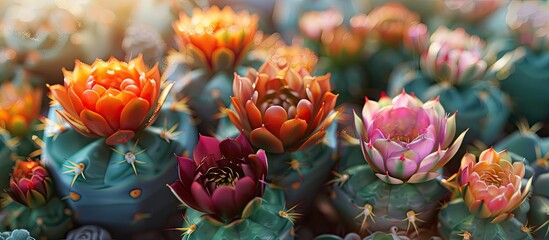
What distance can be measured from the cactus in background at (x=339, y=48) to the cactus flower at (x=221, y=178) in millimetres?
630

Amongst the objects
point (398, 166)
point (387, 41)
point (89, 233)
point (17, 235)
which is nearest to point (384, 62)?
point (387, 41)

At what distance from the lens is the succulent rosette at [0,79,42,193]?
1.18 m

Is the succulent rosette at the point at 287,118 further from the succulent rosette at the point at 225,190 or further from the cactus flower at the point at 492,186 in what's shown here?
the cactus flower at the point at 492,186

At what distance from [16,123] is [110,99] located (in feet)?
1.36

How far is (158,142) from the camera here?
3.38 ft

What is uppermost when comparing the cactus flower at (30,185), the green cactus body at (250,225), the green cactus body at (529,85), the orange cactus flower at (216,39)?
the orange cactus flower at (216,39)

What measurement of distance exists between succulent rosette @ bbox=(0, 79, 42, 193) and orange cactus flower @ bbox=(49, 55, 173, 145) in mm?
284

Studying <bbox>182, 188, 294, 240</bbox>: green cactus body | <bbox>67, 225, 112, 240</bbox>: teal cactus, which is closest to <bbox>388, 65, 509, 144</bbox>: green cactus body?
<bbox>182, 188, 294, 240</bbox>: green cactus body

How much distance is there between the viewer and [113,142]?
99 cm

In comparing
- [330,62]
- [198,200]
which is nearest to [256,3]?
[330,62]

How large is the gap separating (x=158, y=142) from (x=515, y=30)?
1.08 metres

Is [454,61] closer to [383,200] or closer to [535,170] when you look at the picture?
[535,170]

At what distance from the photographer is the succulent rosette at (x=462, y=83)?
3.96 feet

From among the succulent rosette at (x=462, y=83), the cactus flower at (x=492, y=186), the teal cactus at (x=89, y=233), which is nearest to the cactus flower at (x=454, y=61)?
the succulent rosette at (x=462, y=83)
